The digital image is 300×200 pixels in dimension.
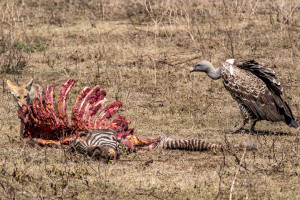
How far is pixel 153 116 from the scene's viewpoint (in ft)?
31.2

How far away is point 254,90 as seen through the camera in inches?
340

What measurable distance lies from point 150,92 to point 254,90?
2848 millimetres

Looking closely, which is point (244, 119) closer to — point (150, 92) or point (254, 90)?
point (254, 90)

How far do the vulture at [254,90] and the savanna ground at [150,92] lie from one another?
27 centimetres

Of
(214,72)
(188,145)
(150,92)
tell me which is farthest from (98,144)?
(150,92)

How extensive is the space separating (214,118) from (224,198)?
3885mm

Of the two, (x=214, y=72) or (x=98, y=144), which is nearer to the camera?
(x=98, y=144)

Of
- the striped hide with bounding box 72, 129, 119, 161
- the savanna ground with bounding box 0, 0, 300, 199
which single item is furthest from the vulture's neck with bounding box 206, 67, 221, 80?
the striped hide with bounding box 72, 129, 119, 161

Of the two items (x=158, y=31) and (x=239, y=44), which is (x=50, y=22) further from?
(x=239, y=44)

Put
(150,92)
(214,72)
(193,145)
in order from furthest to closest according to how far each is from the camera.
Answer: (150,92), (214,72), (193,145)

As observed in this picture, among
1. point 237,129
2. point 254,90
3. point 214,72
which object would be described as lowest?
point 237,129

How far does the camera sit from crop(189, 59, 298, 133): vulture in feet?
28.0

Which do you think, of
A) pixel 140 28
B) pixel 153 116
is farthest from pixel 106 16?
pixel 153 116

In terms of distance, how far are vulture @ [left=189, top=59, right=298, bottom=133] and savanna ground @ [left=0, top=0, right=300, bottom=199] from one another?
0.27 m
